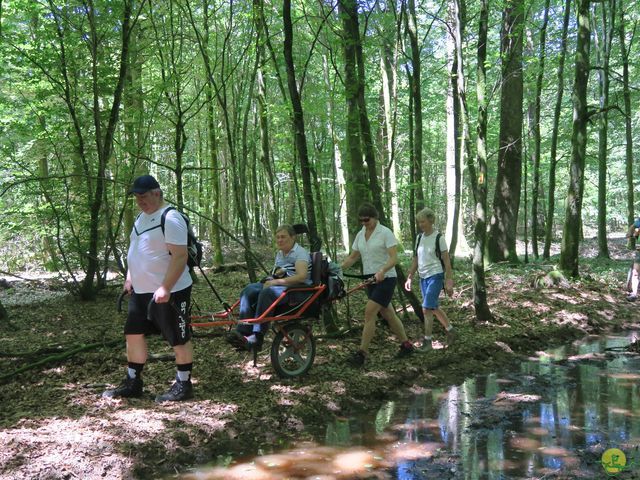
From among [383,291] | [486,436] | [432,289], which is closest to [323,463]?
[486,436]

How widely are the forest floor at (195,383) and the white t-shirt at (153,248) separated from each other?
1170mm

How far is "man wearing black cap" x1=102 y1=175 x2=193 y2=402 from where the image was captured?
15.2 feet

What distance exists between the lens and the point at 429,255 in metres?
7.16

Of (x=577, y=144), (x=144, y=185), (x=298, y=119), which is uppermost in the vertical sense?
(x=577, y=144)

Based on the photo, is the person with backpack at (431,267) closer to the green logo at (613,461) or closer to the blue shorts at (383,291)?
the blue shorts at (383,291)

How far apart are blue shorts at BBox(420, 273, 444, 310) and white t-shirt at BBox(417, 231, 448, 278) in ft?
0.21

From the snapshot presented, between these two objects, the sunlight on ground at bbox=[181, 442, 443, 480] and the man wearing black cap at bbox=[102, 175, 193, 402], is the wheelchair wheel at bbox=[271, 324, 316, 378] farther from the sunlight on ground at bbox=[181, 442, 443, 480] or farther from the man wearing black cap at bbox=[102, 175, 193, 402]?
the sunlight on ground at bbox=[181, 442, 443, 480]

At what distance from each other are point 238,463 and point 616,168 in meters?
35.8

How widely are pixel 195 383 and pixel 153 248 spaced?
1686 mm

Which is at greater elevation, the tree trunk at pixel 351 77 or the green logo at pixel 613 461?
the tree trunk at pixel 351 77

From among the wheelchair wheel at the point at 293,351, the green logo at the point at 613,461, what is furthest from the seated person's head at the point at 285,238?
the green logo at the point at 613,461

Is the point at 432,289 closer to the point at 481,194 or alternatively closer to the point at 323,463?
the point at 481,194

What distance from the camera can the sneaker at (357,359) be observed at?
6.38 metres

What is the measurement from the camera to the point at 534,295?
435 inches
